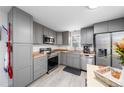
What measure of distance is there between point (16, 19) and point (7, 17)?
1.56 ft

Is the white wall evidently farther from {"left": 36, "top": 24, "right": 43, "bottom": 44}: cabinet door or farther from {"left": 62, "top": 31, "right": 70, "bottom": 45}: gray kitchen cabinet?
{"left": 62, "top": 31, "right": 70, "bottom": 45}: gray kitchen cabinet

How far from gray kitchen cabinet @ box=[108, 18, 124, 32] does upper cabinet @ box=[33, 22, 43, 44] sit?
2.67 metres

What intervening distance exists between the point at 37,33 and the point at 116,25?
114 inches

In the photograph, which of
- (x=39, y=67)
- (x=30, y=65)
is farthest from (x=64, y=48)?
(x=30, y=65)

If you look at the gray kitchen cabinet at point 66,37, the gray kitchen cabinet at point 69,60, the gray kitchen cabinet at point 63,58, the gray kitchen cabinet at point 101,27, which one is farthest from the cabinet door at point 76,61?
the gray kitchen cabinet at point 101,27

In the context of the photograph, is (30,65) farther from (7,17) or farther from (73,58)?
(73,58)

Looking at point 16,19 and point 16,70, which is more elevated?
point 16,19

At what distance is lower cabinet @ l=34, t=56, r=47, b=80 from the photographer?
7.94 feet

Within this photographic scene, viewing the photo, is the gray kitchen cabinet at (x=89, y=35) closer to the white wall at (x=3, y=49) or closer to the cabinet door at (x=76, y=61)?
the cabinet door at (x=76, y=61)

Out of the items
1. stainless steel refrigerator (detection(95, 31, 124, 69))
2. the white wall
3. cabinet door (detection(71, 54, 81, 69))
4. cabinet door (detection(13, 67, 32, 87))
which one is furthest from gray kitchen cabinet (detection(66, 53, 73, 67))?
the white wall

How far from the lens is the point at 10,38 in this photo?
1.70 meters

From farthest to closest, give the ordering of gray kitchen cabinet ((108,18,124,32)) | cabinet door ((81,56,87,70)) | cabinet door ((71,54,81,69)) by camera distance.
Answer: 1. cabinet door ((71,54,81,69))
2. cabinet door ((81,56,87,70))
3. gray kitchen cabinet ((108,18,124,32))

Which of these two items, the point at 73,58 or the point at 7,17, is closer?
the point at 7,17

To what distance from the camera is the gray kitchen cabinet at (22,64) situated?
1.70 metres
